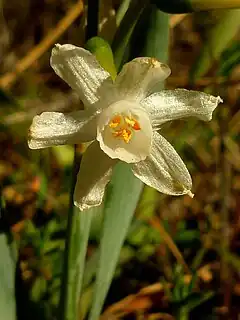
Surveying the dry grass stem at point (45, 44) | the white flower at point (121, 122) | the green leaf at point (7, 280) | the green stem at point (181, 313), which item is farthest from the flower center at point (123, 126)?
the dry grass stem at point (45, 44)

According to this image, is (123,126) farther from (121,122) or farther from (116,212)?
(116,212)

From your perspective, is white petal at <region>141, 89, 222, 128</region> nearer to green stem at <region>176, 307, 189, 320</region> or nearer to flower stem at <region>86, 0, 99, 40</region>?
flower stem at <region>86, 0, 99, 40</region>

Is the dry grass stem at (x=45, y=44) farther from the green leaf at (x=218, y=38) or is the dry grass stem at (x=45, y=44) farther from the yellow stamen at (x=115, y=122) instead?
the yellow stamen at (x=115, y=122)

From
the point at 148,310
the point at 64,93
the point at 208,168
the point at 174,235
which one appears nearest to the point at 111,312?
the point at 148,310

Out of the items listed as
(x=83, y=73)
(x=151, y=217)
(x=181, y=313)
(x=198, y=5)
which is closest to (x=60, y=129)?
(x=83, y=73)

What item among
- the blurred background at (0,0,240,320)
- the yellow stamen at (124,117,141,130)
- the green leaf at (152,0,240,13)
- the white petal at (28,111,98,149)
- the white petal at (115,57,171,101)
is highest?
the green leaf at (152,0,240,13)

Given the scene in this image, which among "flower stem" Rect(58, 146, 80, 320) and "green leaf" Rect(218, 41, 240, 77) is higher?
"green leaf" Rect(218, 41, 240, 77)

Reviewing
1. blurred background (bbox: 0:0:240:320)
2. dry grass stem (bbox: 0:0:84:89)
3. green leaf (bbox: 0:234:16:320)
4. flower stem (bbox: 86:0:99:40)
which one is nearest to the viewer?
flower stem (bbox: 86:0:99:40)

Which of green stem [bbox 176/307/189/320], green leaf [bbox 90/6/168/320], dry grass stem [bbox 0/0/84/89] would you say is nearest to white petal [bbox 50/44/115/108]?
green leaf [bbox 90/6/168/320]
